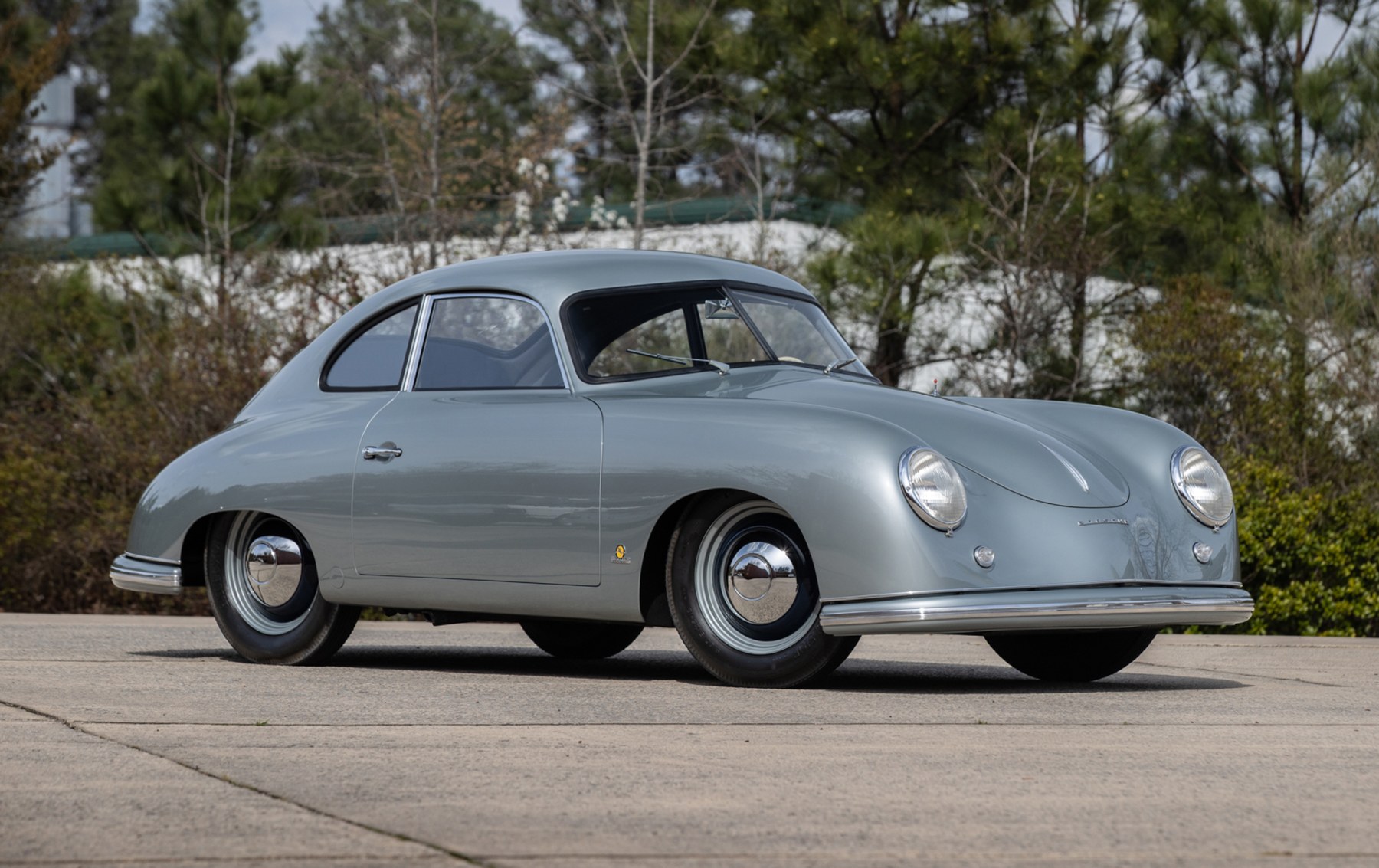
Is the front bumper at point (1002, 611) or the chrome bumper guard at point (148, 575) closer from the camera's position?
the front bumper at point (1002, 611)

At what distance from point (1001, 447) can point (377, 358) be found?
2.75 metres

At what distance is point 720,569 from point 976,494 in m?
0.93

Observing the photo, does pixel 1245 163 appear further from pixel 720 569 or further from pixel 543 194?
pixel 720 569

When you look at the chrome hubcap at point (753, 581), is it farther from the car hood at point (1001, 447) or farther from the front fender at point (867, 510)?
the car hood at point (1001, 447)

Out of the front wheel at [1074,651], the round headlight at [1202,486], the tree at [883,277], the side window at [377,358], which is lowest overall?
the front wheel at [1074,651]

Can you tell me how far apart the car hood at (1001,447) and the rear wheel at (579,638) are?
76.8 inches

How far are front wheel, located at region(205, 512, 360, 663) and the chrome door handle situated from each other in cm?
53

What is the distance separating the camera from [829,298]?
17781 mm

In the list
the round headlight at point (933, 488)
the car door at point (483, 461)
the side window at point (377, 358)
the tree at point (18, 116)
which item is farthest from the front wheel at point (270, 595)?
the tree at point (18, 116)

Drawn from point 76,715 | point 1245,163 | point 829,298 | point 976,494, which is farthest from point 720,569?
point 1245,163

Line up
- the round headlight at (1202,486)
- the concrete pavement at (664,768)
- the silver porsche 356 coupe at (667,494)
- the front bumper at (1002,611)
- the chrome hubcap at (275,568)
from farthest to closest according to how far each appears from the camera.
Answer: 1. the chrome hubcap at (275,568)
2. the round headlight at (1202,486)
3. the silver porsche 356 coupe at (667,494)
4. the front bumper at (1002,611)
5. the concrete pavement at (664,768)

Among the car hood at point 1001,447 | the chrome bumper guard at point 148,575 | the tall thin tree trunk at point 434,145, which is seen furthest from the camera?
the tall thin tree trunk at point 434,145

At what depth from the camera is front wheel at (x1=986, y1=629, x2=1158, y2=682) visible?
697 cm

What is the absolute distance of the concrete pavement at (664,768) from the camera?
11.3 ft
